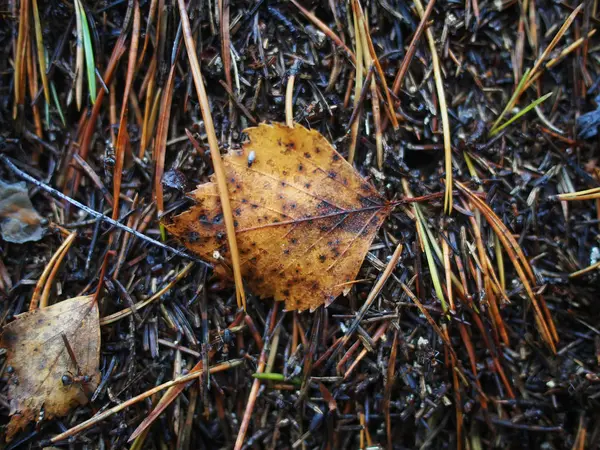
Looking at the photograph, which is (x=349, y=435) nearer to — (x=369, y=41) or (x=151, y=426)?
(x=151, y=426)

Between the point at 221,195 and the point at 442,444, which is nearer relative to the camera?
the point at 221,195

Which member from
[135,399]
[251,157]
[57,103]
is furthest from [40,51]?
[135,399]

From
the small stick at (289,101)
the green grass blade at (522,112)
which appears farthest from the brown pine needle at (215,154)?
the green grass blade at (522,112)

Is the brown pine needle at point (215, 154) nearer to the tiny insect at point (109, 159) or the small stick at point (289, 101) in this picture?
the small stick at point (289, 101)

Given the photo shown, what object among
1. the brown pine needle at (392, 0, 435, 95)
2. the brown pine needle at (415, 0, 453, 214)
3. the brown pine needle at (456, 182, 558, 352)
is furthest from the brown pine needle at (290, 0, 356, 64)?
the brown pine needle at (456, 182, 558, 352)

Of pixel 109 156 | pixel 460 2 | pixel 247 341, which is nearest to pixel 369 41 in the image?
pixel 460 2

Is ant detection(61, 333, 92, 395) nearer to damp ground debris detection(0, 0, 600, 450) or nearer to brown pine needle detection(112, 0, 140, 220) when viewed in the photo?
damp ground debris detection(0, 0, 600, 450)
